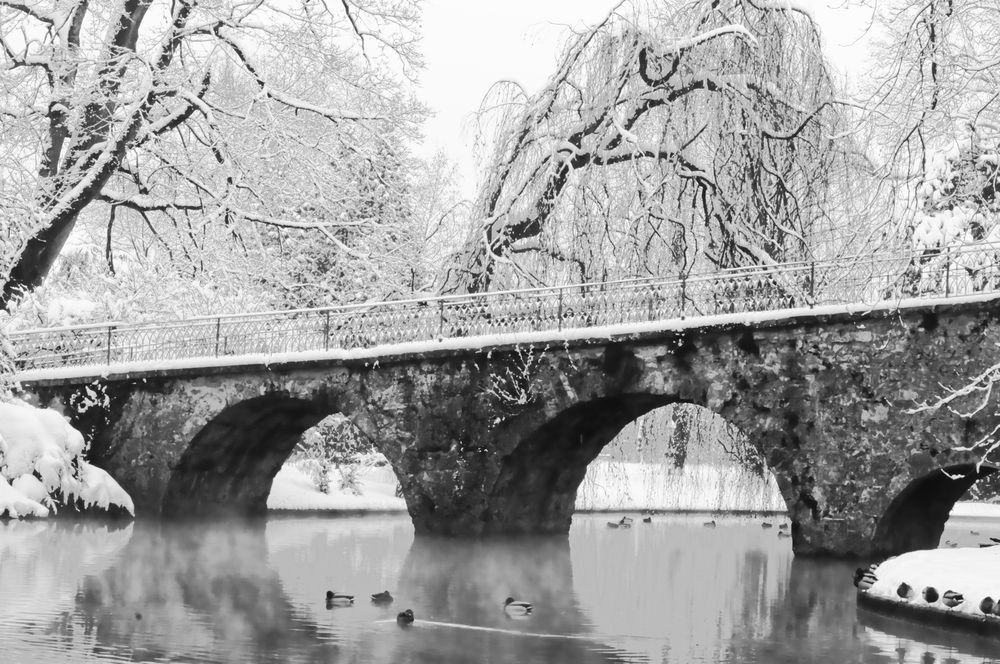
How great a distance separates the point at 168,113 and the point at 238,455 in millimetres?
6245

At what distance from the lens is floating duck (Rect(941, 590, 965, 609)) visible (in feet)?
41.2

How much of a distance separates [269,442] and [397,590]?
10.4 metres

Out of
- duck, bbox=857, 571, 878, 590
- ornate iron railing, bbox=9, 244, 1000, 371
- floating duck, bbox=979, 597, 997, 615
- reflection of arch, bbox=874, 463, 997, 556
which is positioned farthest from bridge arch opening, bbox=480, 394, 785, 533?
floating duck, bbox=979, 597, 997, 615

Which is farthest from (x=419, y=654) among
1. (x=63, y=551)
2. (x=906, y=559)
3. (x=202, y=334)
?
(x=202, y=334)

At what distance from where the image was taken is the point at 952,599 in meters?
12.6

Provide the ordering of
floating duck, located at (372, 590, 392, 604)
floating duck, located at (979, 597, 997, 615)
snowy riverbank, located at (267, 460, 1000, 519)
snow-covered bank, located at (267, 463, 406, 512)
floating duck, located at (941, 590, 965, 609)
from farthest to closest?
snow-covered bank, located at (267, 463, 406, 512)
snowy riverbank, located at (267, 460, 1000, 519)
floating duck, located at (372, 590, 392, 604)
floating duck, located at (941, 590, 965, 609)
floating duck, located at (979, 597, 997, 615)

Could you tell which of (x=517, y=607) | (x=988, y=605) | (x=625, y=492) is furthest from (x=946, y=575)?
(x=625, y=492)

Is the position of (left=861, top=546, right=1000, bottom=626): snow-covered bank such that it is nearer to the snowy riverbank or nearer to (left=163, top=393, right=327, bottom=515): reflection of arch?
the snowy riverbank

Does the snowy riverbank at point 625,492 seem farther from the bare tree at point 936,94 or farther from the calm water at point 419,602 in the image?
the bare tree at point 936,94

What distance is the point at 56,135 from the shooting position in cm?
2100

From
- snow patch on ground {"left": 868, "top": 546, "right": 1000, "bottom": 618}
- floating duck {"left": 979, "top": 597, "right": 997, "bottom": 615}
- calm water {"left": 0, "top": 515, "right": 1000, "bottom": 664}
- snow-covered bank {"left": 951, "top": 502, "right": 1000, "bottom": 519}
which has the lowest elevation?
calm water {"left": 0, "top": 515, "right": 1000, "bottom": 664}

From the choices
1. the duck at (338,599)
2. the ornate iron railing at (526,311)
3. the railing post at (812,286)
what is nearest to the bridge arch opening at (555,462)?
the ornate iron railing at (526,311)

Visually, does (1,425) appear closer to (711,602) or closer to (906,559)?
(711,602)

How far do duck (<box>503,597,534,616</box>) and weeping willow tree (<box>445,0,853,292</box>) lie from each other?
7107 millimetres
